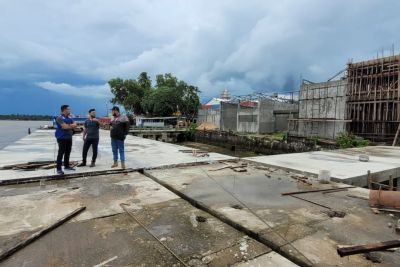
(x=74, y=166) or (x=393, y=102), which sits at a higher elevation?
(x=393, y=102)

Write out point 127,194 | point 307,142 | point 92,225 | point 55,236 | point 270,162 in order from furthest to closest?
point 307,142, point 270,162, point 127,194, point 92,225, point 55,236

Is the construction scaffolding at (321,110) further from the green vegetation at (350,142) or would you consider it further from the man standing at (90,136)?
the man standing at (90,136)

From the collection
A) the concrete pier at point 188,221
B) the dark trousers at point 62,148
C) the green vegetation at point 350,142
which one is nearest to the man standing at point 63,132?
the dark trousers at point 62,148

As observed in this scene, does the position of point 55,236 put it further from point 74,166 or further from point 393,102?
point 393,102

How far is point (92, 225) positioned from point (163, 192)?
148cm

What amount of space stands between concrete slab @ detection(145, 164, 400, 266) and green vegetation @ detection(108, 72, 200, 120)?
35.5 meters

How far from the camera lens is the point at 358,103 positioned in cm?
1722

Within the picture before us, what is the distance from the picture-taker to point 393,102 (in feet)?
51.1

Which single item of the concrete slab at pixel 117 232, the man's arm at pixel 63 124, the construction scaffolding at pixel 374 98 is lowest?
the concrete slab at pixel 117 232

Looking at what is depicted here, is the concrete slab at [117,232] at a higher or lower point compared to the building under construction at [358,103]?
lower

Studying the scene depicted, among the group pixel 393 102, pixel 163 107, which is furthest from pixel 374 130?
pixel 163 107

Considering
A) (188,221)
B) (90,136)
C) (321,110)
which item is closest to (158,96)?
(321,110)

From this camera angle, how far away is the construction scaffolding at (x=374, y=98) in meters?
15.7

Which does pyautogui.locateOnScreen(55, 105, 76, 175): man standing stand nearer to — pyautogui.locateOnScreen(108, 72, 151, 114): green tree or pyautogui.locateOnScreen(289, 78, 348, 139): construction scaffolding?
pyautogui.locateOnScreen(289, 78, 348, 139): construction scaffolding
